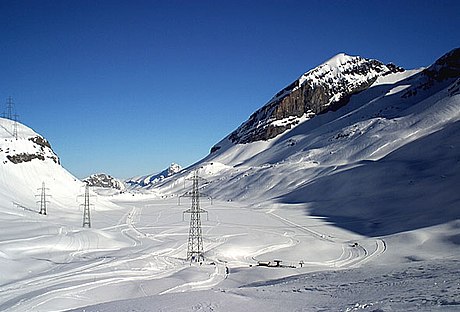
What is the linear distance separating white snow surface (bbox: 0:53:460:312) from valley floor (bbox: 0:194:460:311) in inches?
4.2

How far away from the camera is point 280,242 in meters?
44.3

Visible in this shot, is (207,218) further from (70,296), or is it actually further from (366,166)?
(70,296)

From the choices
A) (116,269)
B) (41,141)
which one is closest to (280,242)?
(116,269)

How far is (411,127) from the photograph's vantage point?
108250 mm

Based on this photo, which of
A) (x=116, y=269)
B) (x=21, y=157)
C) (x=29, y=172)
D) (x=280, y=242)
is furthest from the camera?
(x=21, y=157)

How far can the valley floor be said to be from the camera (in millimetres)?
14469

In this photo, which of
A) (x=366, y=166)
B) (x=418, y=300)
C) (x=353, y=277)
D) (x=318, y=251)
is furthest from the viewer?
(x=366, y=166)

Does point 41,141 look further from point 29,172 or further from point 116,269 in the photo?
point 116,269

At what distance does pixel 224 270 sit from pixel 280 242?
14219 mm

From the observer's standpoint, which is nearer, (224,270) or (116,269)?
(116,269)

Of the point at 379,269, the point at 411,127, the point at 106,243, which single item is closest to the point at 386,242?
the point at 379,269

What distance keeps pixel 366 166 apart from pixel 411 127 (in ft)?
112

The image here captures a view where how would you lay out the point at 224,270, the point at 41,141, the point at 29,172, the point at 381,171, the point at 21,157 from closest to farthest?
the point at 224,270 < the point at 381,171 < the point at 29,172 < the point at 21,157 < the point at 41,141

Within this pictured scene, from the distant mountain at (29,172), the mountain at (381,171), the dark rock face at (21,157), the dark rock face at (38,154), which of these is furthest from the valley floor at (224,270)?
the dark rock face at (38,154)
